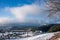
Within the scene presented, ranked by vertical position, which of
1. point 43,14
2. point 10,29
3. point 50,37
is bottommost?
point 50,37

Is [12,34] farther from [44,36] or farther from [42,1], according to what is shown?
[42,1]

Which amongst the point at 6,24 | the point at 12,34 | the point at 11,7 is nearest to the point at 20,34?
the point at 12,34

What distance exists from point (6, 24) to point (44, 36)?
0.58m

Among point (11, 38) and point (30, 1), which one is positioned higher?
point (30, 1)

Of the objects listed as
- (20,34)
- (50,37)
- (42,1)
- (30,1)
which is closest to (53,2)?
(42,1)

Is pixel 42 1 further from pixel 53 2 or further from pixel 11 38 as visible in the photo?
pixel 11 38

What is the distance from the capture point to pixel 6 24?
7.10 feet

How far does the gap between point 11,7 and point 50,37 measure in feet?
2.36

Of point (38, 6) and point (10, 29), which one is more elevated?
point (38, 6)

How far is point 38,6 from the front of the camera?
2.21 m

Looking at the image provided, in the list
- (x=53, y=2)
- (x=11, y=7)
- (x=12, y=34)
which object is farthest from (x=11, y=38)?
(x=53, y=2)

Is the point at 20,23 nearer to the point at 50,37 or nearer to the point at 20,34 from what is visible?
the point at 20,34

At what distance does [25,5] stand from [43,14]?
11.8 inches

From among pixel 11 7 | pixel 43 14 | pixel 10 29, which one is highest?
pixel 11 7
